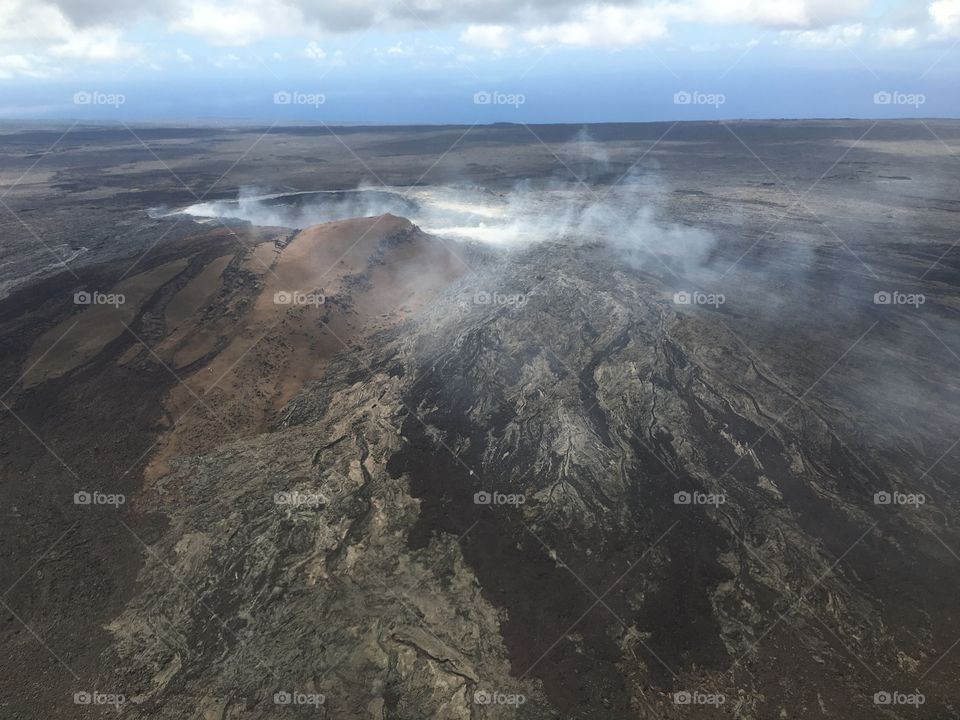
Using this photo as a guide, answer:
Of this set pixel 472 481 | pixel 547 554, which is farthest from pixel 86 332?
pixel 547 554

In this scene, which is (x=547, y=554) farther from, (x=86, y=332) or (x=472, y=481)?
(x=86, y=332)

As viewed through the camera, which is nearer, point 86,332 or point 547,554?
point 547,554

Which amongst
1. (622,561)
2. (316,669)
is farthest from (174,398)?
(622,561)

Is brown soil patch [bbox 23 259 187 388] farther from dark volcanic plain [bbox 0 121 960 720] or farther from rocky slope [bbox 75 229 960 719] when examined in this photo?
rocky slope [bbox 75 229 960 719]

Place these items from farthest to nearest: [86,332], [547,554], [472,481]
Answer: [86,332], [472,481], [547,554]

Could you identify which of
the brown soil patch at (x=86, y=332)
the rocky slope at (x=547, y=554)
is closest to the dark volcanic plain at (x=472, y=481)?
the rocky slope at (x=547, y=554)

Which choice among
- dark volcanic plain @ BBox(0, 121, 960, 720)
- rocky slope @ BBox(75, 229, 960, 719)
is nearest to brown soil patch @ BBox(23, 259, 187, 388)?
dark volcanic plain @ BBox(0, 121, 960, 720)

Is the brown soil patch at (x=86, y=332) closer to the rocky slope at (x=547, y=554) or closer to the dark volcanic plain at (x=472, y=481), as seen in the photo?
the dark volcanic plain at (x=472, y=481)

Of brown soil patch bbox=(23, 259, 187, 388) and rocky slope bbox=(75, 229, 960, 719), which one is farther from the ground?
brown soil patch bbox=(23, 259, 187, 388)
